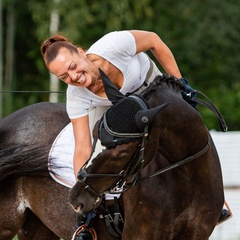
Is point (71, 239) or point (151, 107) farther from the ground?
point (151, 107)

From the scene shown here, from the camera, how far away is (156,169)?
5.42m

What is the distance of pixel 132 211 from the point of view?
556 cm

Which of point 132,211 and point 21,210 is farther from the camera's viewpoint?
point 21,210

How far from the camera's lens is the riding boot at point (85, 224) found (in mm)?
6012

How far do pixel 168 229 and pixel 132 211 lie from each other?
289 millimetres

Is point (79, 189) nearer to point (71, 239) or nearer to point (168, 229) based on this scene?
point (168, 229)

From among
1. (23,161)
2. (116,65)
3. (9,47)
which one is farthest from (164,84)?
→ (9,47)

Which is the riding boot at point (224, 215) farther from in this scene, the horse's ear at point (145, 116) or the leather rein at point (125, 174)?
the horse's ear at point (145, 116)

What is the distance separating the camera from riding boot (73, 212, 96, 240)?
601cm

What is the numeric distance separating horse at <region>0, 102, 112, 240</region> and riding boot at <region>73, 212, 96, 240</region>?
24cm

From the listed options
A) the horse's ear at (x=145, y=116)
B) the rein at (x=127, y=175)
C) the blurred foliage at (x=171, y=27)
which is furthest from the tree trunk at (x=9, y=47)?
the horse's ear at (x=145, y=116)

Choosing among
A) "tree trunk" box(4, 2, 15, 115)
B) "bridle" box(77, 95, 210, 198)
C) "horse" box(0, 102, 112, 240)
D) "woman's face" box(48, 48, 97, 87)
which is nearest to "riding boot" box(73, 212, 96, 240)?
"horse" box(0, 102, 112, 240)

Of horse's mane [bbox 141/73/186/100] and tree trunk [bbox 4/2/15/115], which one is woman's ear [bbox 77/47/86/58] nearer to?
horse's mane [bbox 141/73/186/100]

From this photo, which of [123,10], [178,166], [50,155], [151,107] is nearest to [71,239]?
[50,155]
